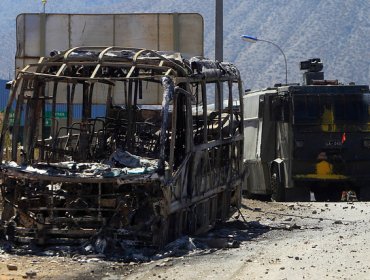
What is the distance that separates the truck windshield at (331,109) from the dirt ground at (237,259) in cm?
709

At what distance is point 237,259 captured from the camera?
11367mm

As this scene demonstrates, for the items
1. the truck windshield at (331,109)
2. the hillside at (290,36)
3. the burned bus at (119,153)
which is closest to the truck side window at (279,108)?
the truck windshield at (331,109)

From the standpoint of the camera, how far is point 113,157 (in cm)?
1259

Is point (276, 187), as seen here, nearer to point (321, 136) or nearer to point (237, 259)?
point (321, 136)

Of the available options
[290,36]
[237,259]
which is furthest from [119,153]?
[290,36]

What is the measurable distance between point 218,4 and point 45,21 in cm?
407

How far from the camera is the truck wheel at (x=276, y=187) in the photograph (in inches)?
886

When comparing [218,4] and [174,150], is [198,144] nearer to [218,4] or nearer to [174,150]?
[174,150]

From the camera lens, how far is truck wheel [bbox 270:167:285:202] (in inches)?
886

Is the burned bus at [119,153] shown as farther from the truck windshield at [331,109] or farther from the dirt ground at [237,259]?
the truck windshield at [331,109]

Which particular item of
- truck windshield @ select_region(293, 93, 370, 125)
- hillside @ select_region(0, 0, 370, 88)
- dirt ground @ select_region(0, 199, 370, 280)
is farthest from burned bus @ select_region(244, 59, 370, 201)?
hillside @ select_region(0, 0, 370, 88)

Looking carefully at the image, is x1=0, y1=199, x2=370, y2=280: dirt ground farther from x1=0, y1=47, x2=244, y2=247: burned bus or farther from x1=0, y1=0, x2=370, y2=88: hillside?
x1=0, y1=0, x2=370, y2=88: hillside

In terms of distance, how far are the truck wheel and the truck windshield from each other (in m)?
1.50

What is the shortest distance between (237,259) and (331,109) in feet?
36.9
